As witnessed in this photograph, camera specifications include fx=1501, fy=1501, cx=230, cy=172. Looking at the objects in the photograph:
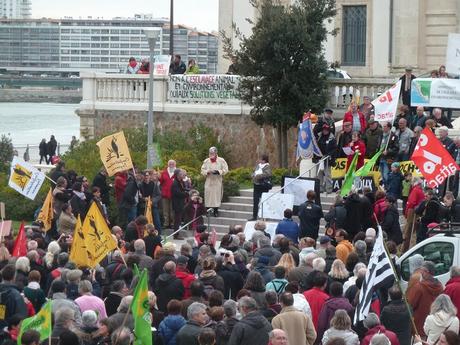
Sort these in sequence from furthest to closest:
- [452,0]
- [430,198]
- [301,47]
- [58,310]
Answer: [452,0] < [301,47] < [430,198] < [58,310]

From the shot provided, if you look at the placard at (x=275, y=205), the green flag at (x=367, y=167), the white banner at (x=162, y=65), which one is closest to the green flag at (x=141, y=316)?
the green flag at (x=367, y=167)

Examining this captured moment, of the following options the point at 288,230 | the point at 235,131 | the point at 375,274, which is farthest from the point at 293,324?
the point at 235,131

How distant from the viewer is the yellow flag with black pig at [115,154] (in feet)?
91.4

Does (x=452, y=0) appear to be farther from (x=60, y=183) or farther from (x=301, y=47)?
(x=60, y=183)

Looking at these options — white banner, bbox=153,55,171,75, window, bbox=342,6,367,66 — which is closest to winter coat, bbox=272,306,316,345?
white banner, bbox=153,55,171,75

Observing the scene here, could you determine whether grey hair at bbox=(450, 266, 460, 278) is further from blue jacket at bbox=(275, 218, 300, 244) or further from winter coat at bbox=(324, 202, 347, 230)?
Answer: winter coat at bbox=(324, 202, 347, 230)

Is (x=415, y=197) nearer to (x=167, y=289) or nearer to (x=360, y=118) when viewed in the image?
(x=360, y=118)

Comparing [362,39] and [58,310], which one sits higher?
[362,39]

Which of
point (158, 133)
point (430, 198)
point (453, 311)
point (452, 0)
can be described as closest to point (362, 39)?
point (452, 0)

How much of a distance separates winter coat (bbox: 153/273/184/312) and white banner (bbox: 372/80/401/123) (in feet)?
39.1

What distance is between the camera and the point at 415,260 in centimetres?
1967

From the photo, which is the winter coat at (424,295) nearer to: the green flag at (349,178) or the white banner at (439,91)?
the green flag at (349,178)

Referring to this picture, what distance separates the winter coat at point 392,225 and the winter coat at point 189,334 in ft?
30.8

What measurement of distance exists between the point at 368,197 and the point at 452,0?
61.4 feet
